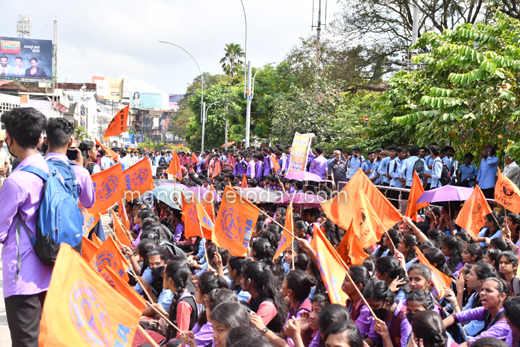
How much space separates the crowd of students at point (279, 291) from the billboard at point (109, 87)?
118m

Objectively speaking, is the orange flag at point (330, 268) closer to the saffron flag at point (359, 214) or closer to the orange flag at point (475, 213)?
the saffron flag at point (359, 214)

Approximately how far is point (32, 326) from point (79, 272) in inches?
26.3

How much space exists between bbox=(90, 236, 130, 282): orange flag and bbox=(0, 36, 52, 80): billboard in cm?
5353

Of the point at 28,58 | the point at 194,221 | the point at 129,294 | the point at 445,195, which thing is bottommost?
the point at 194,221

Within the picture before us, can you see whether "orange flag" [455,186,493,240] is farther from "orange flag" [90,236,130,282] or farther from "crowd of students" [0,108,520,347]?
"orange flag" [90,236,130,282]

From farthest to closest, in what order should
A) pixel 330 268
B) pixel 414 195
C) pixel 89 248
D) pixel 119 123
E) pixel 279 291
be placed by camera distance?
pixel 119 123, pixel 414 195, pixel 89 248, pixel 279 291, pixel 330 268

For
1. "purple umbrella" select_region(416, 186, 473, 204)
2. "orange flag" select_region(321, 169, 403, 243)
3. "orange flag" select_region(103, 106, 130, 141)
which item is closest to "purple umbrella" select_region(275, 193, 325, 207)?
"purple umbrella" select_region(416, 186, 473, 204)

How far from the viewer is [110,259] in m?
4.94

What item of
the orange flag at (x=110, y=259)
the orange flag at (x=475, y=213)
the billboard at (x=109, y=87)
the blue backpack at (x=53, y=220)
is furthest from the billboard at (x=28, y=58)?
the billboard at (x=109, y=87)

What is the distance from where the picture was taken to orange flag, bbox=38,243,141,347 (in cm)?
243

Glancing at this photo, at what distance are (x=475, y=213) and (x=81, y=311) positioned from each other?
18.6ft

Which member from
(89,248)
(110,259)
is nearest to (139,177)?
(89,248)

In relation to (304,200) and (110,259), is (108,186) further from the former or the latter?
(304,200)

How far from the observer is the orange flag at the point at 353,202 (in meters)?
6.34
